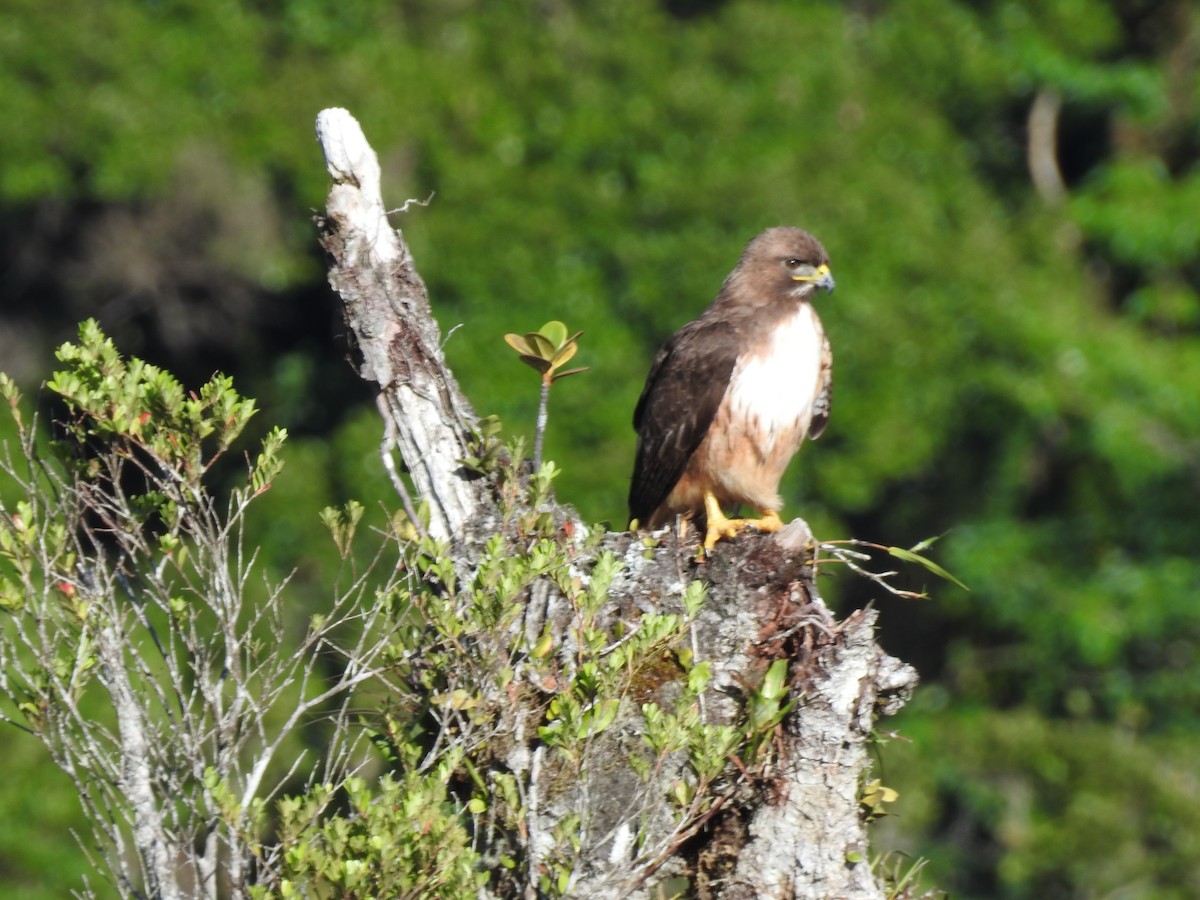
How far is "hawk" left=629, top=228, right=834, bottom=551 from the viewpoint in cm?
644

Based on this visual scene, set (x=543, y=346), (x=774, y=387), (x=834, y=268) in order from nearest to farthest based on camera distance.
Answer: (x=543, y=346) < (x=774, y=387) < (x=834, y=268)

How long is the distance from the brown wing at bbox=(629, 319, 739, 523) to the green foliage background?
7072 millimetres

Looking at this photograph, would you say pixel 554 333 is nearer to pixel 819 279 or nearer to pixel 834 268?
pixel 819 279

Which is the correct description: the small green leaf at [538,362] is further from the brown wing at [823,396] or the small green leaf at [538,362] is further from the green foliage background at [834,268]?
the green foliage background at [834,268]

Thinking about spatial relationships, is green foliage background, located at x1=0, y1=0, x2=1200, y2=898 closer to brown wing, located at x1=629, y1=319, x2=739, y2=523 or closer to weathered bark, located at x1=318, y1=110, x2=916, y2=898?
brown wing, located at x1=629, y1=319, x2=739, y2=523

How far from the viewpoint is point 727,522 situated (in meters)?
6.27

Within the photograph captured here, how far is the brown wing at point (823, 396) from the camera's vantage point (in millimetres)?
6711

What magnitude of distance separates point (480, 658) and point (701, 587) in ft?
1.78

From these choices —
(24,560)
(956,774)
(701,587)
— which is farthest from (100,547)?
(956,774)

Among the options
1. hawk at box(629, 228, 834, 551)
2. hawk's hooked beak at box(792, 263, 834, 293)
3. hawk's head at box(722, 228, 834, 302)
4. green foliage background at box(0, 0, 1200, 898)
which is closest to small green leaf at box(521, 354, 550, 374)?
hawk at box(629, 228, 834, 551)

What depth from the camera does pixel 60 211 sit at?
1759cm

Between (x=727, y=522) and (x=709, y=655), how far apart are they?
147 cm

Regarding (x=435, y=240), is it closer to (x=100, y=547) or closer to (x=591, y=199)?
(x=591, y=199)

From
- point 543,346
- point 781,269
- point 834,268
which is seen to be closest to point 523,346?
point 543,346
